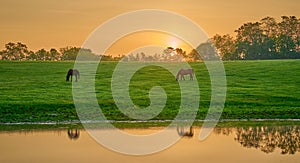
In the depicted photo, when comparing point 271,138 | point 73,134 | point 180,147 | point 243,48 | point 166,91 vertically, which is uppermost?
point 243,48

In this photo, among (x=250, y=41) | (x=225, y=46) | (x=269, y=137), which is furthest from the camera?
(x=225, y=46)

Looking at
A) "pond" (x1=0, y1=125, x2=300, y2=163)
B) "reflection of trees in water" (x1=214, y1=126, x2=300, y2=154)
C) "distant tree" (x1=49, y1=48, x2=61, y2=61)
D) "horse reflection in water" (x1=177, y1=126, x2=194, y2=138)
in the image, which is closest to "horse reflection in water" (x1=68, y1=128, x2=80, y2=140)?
"pond" (x1=0, y1=125, x2=300, y2=163)

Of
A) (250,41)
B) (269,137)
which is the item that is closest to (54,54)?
(250,41)

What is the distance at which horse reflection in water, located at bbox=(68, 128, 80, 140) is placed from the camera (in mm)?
32125

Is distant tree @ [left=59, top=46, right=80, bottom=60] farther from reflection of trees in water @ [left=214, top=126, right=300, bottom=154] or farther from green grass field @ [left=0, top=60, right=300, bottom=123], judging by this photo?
reflection of trees in water @ [left=214, top=126, right=300, bottom=154]

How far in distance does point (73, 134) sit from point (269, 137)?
34.9 feet

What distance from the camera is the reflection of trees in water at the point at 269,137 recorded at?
27938mm

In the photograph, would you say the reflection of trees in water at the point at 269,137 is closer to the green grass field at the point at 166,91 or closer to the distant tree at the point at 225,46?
the green grass field at the point at 166,91

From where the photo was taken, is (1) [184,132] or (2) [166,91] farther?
(2) [166,91]

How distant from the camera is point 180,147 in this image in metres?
27.9

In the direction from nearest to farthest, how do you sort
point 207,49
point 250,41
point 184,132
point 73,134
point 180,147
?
point 180,147 < point 73,134 < point 184,132 < point 250,41 < point 207,49

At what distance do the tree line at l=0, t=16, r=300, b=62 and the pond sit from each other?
8553 cm

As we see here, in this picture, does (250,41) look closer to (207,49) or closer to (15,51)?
(207,49)

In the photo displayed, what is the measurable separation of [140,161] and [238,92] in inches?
1288
